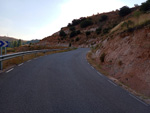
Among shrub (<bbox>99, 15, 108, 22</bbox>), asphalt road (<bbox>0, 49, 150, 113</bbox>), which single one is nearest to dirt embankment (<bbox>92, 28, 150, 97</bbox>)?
asphalt road (<bbox>0, 49, 150, 113</bbox>)

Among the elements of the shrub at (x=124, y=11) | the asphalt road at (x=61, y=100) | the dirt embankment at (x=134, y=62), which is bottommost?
the asphalt road at (x=61, y=100)

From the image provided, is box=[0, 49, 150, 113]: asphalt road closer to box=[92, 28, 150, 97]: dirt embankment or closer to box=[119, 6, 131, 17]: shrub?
box=[92, 28, 150, 97]: dirt embankment

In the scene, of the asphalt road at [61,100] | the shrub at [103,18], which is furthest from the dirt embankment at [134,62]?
the shrub at [103,18]

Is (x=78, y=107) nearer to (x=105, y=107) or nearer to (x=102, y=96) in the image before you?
(x=105, y=107)

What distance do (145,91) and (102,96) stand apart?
9.03ft

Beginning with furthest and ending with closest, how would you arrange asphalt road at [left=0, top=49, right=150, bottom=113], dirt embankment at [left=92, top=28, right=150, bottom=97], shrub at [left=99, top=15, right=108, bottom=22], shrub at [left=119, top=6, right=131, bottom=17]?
shrub at [left=99, top=15, right=108, bottom=22] → shrub at [left=119, top=6, right=131, bottom=17] → dirt embankment at [left=92, top=28, right=150, bottom=97] → asphalt road at [left=0, top=49, right=150, bottom=113]

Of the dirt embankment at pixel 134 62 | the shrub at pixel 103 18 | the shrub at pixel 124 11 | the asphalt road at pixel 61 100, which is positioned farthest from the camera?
the shrub at pixel 103 18

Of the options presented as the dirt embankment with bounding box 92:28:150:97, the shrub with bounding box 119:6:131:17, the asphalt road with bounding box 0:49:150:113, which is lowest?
the asphalt road with bounding box 0:49:150:113

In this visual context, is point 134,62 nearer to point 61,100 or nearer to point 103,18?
point 61,100

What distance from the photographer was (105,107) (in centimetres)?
518

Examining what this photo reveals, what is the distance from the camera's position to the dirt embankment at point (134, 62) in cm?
916

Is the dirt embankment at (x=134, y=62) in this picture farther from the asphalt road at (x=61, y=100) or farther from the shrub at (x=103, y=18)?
the shrub at (x=103, y=18)

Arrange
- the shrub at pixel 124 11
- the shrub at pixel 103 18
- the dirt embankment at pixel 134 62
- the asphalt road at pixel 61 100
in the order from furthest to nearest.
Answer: the shrub at pixel 103 18, the shrub at pixel 124 11, the dirt embankment at pixel 134 62, the asphalt road at pixel 61 100

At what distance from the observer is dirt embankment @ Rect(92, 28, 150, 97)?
9163 mm
